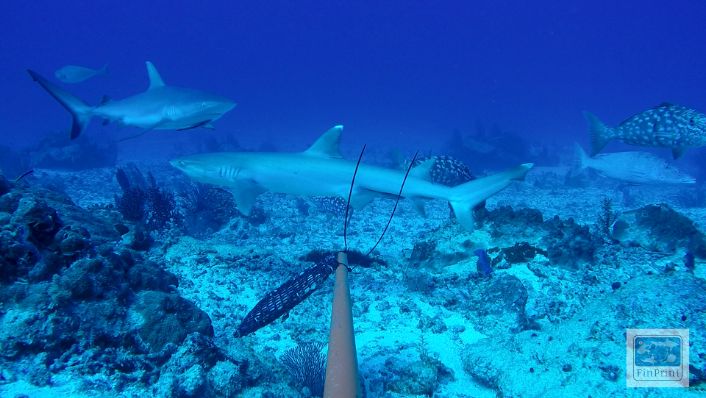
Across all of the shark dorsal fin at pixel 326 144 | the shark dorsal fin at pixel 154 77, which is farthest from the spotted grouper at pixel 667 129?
the shark dorsal fin at pixel 154 77

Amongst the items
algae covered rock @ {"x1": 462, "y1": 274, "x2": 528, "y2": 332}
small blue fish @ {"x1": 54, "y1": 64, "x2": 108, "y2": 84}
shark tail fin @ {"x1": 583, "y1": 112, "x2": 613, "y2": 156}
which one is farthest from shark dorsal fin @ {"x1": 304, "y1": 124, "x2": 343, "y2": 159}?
small blue fish @ {"x1": 54, "y1": 64, "x2": 108, "y2": 84}

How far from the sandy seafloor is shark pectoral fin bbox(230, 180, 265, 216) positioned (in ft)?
3.22

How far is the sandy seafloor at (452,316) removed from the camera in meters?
3.58

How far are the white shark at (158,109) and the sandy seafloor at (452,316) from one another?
97.1 inches

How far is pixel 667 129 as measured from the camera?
24.5 ft

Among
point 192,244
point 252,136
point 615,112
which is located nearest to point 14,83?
point 252,136

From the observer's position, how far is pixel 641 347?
3.41 meters

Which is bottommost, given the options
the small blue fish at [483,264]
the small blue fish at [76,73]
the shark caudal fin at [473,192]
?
the small blue fish at [483,264]

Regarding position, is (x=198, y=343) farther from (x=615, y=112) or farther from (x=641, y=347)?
(x=615, y=112)

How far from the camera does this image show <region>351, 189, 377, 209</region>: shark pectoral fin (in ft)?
18.0

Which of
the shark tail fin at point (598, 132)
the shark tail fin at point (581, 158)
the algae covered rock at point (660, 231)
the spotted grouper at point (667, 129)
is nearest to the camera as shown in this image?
the algae covered rock at point (660, 231)

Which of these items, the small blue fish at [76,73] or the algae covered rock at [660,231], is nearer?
the algae covered rock at [660,231]

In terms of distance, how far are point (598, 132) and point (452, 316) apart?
6.86 metres

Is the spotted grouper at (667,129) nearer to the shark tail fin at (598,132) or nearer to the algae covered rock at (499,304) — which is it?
the shark tail fin at (598,132)
